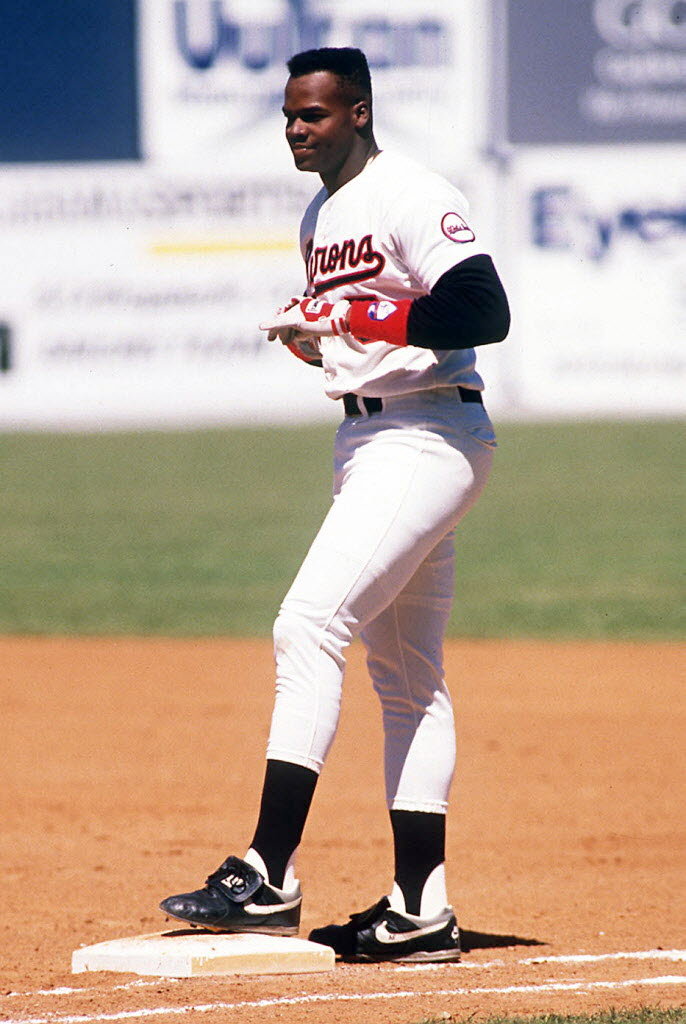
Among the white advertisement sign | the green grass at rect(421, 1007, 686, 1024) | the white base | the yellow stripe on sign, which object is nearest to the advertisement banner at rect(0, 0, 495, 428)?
the yellow stripe on sign

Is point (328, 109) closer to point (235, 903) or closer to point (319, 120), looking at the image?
point (319, 120)

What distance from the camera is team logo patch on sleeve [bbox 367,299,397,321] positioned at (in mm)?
2992

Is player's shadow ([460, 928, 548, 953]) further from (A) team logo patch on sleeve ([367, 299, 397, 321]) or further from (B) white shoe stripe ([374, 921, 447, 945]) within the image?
(A) team logo patch on sleeve ([367, 299, 397, 321])

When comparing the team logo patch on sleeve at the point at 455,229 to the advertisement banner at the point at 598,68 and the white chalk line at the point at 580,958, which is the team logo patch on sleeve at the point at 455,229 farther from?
the advertisement banner at the point at 598,68

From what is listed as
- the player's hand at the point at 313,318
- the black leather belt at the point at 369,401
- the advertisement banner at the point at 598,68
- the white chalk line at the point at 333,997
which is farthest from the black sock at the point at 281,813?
the advertisement banner at the point at 598,68

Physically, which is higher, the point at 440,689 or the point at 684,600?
the point at 440,689

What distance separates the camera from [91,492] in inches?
586

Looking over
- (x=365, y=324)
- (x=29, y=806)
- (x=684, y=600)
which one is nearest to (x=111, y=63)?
(x=684, y=600)

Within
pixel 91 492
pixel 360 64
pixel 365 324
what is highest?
pixel 360 64

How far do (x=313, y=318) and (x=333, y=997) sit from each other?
1295 mm

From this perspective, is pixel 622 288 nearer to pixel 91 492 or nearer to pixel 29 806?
pixel 91 492

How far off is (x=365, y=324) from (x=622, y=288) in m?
20.4

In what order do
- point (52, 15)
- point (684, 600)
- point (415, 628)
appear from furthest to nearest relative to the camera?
1. point (52, 15)
2. point (684, 600)
3. point (415, 628)

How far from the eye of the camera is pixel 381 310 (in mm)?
3004
